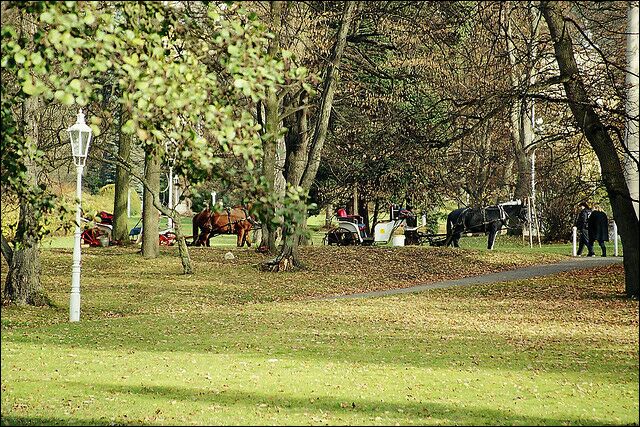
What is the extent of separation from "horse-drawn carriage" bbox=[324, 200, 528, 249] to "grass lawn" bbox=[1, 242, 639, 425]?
1065 cm

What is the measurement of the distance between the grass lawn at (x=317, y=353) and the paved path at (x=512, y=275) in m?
1.01

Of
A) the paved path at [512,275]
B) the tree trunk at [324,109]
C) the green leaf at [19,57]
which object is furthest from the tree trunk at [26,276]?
the green leaf at [19,57]

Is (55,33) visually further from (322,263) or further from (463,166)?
(463,166)

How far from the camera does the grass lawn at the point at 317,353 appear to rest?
32.8 feet

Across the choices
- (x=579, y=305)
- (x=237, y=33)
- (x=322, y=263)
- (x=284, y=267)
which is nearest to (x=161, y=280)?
(x=284, y=267)

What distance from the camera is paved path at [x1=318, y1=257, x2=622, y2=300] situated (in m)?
24.6

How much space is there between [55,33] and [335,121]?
30.9 metres

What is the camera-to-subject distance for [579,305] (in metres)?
20.1

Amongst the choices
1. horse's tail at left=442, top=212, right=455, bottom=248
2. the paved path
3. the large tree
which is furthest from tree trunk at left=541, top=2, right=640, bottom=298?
horse's tail at left=442, top=212, right=455, bottom=248

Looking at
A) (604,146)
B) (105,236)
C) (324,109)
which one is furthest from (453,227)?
(604,146)

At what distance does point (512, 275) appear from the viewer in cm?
2758

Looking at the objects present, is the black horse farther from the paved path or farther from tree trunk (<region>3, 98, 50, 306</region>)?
tree trunk (<region>3, 98, 50, 306</region>)

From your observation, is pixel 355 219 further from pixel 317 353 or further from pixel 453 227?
pixel 317 353

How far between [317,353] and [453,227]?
81.0 ft
